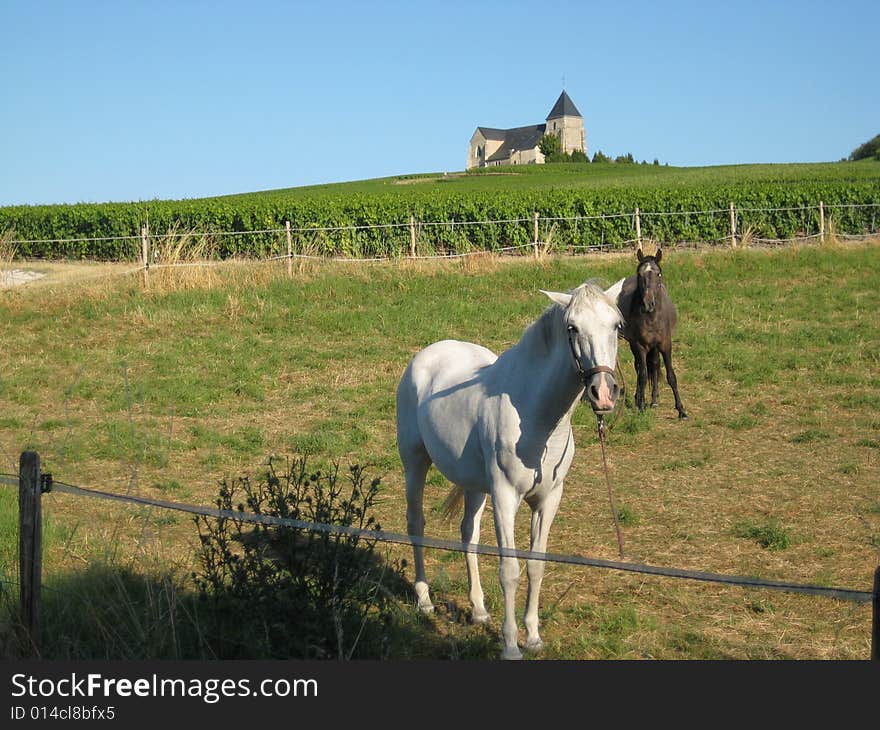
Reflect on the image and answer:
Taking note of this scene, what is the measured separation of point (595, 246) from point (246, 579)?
79.8ft

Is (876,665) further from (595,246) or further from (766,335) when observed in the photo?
(595,246)

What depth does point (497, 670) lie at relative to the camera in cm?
339

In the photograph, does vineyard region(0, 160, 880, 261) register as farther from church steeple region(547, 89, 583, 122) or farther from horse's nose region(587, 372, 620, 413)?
church steeple region(547, 89, 583, 122)

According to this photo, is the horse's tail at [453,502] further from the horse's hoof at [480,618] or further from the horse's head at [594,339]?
the horse's head at [594,339]

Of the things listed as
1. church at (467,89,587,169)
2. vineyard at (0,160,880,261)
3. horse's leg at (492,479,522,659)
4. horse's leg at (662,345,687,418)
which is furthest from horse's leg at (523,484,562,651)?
church at (467,89,587,169)

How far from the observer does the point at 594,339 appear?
14.2ft

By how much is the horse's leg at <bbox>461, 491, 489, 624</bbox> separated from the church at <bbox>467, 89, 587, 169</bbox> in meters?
100

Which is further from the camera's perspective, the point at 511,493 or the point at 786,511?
the point at 786,511

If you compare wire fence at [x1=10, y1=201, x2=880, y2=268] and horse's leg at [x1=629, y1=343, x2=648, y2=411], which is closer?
horse's leg at [x1=629, y1=343, x2=648, y2=411]

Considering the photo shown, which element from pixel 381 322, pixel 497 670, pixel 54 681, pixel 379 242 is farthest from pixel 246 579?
pixel 379 242

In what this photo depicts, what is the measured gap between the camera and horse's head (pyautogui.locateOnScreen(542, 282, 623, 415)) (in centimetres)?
425

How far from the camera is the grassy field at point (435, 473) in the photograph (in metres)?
5.33

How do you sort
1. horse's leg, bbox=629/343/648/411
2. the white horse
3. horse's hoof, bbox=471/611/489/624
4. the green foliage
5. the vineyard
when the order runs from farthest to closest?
1. the vineyard
2. horse's leg, bbox=629/343/648/411
3. the green foliage
4. horse's hoof, bbox=471/611/489/624
5. the white horse

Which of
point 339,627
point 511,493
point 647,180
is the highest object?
point 647,180
